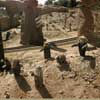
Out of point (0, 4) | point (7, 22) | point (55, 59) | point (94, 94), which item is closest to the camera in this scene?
point (94, 94)

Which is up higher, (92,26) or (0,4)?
(0,4)

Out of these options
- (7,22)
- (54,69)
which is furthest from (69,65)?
(7,22)

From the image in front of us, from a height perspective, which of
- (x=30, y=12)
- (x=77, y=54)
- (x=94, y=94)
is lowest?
(x=94, y=94)

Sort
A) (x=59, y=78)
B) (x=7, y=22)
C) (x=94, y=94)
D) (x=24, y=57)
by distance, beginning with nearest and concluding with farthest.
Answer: (x=94, y=94), (x=59, y=78), (x=24, y=57), (x=7, y=22)

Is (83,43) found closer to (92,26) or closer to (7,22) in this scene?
(92,26)

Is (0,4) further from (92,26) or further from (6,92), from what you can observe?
(6,92)

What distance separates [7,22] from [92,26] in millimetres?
13565

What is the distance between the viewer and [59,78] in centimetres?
1568

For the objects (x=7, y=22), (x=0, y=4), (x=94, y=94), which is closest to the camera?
(x=94, y=94)

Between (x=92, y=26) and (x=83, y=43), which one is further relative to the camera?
(x=92, y=26)

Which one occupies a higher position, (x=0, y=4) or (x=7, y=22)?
(x=0, y=4)

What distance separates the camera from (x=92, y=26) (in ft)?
71.1

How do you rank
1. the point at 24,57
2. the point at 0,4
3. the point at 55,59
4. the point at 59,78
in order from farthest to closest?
the point at 0,4
the point at 24,57
the point at 55,59
the point at 59,78

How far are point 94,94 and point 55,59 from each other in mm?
3119
